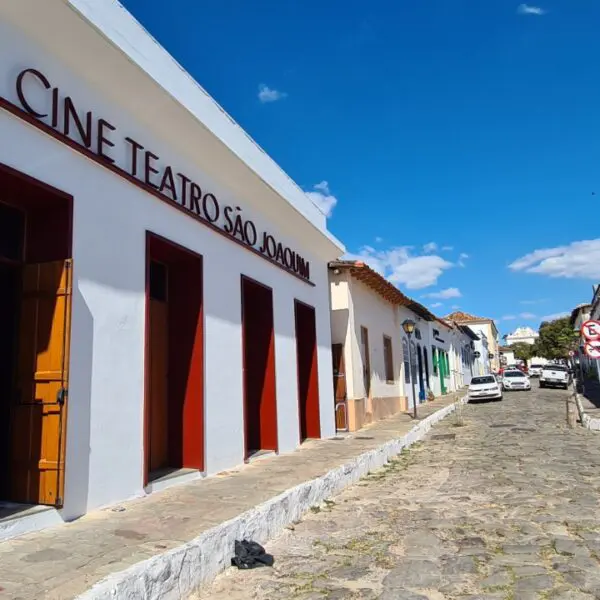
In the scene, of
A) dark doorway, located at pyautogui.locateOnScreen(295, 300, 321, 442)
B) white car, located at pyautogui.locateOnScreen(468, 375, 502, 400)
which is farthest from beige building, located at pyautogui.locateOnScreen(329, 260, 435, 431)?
white car, located at pyautogui.locateOnScreen(468, 375, 502, 400)

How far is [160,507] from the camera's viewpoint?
18.9ft

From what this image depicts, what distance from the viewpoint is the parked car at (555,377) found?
108 ft

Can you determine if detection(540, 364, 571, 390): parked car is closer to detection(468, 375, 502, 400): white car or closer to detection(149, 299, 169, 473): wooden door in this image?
detection(468, 375, 502, 400): white car

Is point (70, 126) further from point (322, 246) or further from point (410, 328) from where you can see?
point (410, 328)

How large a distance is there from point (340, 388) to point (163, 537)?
10242 mm

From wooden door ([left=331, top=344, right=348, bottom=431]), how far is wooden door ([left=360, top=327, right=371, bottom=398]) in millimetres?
1739

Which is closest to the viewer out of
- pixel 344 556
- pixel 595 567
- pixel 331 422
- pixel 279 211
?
pixel 595 567

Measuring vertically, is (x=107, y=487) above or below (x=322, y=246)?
below

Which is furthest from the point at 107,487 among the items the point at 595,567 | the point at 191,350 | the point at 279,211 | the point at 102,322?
the point at 279,211

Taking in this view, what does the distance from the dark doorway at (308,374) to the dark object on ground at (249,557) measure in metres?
7.26

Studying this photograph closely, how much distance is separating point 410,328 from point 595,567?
46.0ft

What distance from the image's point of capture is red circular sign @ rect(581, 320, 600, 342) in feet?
40.5

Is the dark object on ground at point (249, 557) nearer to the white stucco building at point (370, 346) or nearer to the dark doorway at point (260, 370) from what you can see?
the dark doorway at point (260, 370)

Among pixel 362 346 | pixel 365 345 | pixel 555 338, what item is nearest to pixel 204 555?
pixel 362 346
